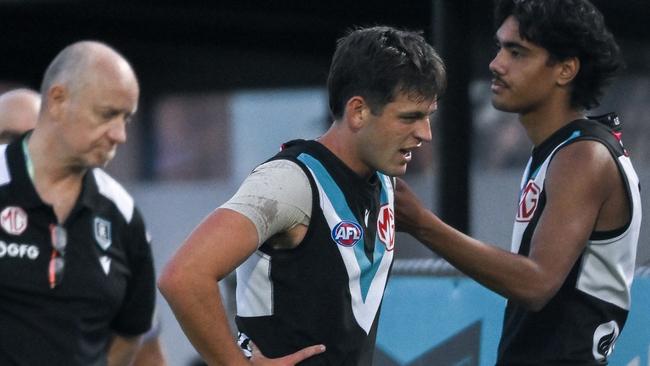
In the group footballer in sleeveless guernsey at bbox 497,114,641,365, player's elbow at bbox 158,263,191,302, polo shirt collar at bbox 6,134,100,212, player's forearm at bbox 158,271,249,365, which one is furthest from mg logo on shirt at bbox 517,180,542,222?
polo shirt collar at bbox 6,134,100,212

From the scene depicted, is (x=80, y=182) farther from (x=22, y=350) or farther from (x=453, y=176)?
(x=453, y=176)

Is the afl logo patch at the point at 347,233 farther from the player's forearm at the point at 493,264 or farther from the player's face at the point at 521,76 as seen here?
the player's face at the point at 521,76

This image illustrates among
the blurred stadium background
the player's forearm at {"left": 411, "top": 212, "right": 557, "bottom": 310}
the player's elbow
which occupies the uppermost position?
the player's elbow

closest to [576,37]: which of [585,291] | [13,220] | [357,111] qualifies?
[585,291]

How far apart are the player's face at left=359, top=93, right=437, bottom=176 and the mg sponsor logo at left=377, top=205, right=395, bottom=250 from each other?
0.15 meters

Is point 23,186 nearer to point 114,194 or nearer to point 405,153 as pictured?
point 114,194

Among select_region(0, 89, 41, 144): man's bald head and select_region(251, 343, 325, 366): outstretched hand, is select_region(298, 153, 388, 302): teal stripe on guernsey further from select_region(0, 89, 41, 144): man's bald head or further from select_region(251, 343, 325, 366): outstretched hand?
select_region(0, 89, 41, 144): man's bald head

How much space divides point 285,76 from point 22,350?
7.89m

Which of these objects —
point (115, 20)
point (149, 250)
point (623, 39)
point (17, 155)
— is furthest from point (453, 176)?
point (115, 20)

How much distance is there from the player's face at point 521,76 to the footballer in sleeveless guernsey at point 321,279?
2.63 ft

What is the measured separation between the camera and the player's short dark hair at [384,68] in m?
3.37

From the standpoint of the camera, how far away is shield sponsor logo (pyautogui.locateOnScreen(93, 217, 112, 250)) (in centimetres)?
388

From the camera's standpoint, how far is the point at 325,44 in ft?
34.2

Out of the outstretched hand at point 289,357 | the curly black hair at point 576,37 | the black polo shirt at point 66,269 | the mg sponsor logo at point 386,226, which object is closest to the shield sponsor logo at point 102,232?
the black polo shirt at point 66,269
